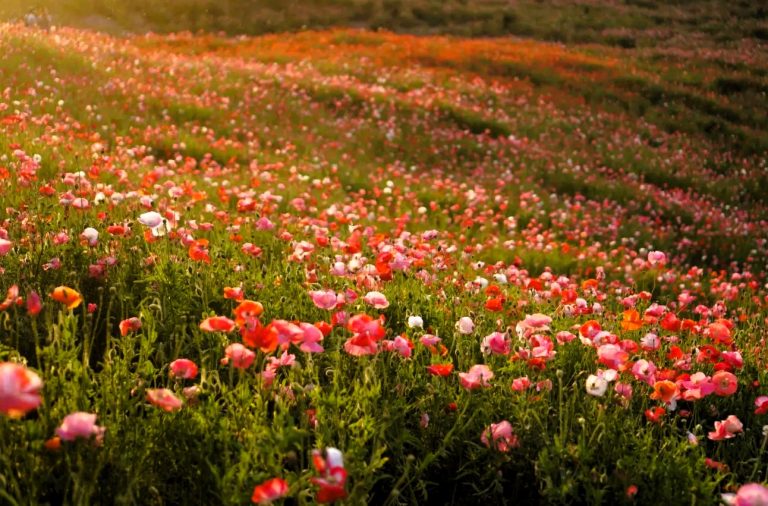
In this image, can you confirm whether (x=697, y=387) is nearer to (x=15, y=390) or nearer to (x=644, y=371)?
(x=644, y=371)

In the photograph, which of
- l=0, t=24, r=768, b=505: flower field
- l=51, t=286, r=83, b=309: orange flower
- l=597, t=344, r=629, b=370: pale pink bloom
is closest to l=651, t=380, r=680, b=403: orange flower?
l=0, t=24, r=768, b=505: flower field

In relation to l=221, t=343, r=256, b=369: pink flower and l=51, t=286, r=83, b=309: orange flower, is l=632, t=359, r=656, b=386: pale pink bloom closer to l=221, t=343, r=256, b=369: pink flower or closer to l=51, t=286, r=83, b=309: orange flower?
l=221, t=343, r=256, b=369: pink flower

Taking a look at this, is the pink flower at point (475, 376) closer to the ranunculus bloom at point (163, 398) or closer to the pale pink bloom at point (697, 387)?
the pale pink bloom at point (697, 387)

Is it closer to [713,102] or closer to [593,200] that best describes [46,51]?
[593,200]

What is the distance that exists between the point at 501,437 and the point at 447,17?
1293 inches

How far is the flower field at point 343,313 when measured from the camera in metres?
2.29

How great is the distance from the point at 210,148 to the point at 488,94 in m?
8.96

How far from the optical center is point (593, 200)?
10977 mm

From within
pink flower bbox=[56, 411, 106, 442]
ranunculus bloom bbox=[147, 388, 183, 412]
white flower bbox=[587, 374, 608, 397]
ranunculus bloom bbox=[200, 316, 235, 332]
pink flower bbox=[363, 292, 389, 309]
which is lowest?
white flower bbox=[587, 374, 608, 397]

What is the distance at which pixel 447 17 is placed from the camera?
32906 millimetres

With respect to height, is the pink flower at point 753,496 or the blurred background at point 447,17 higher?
the blurred background at point 447,17

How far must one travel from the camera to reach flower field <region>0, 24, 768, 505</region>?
229cm

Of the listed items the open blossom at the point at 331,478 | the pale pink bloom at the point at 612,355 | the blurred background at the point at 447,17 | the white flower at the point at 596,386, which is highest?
the blurred background at the point at 447,17

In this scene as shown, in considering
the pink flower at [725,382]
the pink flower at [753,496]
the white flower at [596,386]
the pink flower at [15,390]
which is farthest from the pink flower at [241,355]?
the pink flower at [725,382]
